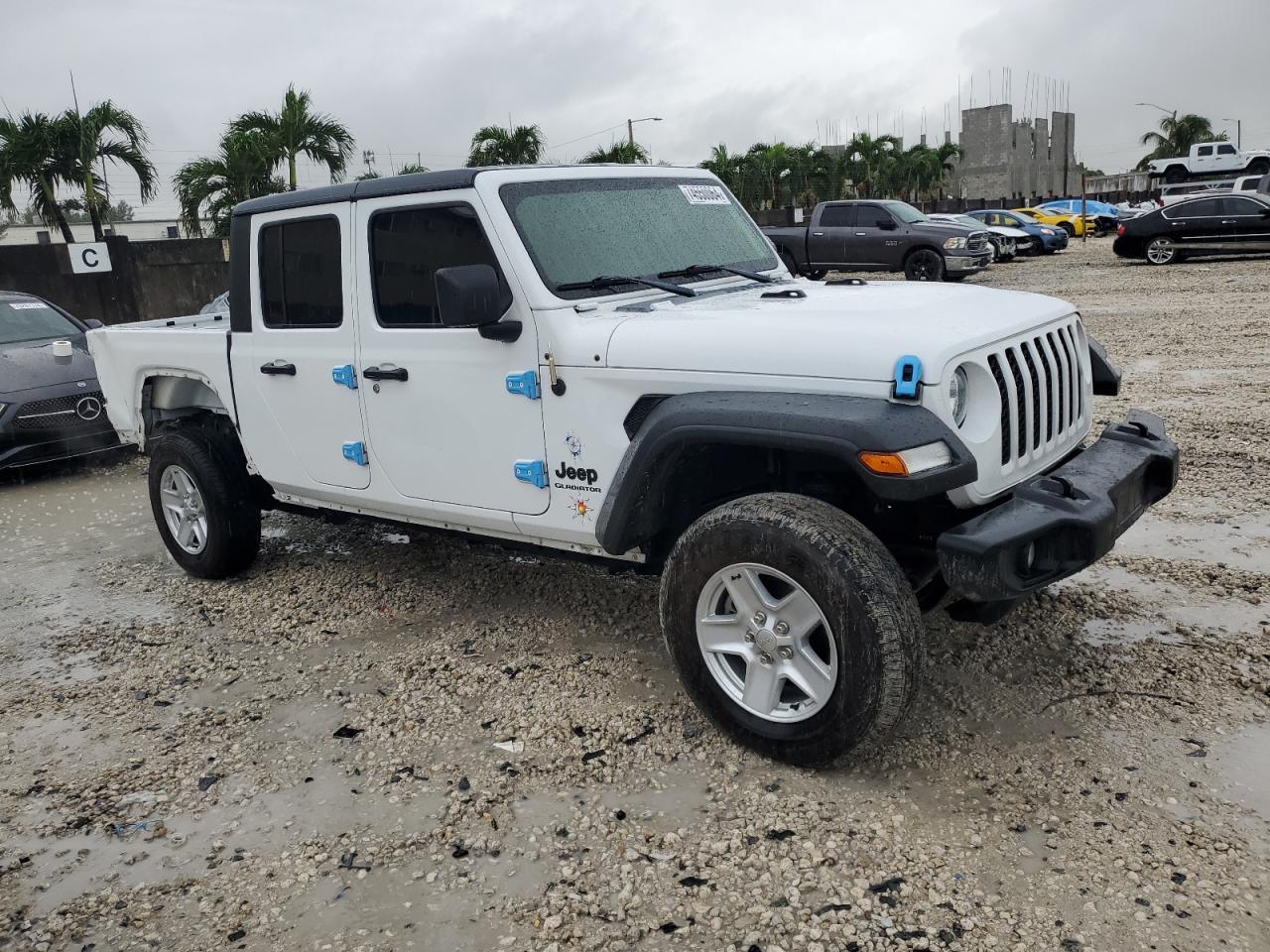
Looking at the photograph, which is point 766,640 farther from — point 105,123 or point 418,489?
point 105,123

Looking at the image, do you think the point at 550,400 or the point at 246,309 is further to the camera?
the point at 246,309

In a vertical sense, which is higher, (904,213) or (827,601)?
(904,213)

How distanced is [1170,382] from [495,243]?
23.7ft

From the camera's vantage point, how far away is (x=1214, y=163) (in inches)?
1731

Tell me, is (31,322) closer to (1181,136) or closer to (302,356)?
(302,356)

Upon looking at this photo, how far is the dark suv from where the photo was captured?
60.7 ft

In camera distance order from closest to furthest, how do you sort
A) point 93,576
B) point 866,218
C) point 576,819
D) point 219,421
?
point 576,819 → point 219,421 → point 93,576 → point 866,218

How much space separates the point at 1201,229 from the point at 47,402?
20.0 metres

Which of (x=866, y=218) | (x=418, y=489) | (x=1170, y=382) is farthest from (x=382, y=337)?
(x=866, y=218)

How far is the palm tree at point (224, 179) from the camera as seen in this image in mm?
21734

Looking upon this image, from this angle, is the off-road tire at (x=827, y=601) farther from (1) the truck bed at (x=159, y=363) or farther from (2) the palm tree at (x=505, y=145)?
(2) the palm tree at (x=505, y=145)

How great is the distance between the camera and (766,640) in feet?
10.8

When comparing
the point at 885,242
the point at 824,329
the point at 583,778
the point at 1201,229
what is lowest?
the point at 583,778

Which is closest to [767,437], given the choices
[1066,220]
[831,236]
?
[831,236]
